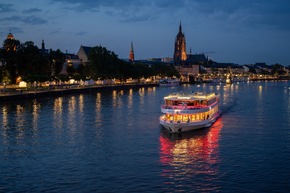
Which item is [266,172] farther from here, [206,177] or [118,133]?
[118,133]

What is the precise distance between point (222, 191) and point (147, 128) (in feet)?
80.3

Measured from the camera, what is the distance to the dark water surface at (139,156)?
91.4ft

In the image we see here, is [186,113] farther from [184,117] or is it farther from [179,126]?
Result: [179,126]

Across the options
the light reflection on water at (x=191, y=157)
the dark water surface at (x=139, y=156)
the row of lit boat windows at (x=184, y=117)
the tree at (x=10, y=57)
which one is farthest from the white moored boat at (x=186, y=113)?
the tree at (x=10, y=57)

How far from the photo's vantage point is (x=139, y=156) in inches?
1385

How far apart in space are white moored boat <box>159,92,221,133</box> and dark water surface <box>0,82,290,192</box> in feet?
3.91

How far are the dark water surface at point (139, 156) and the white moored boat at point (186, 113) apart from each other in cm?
119

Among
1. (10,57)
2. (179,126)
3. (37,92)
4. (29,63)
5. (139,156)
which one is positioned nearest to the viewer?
(139,156)

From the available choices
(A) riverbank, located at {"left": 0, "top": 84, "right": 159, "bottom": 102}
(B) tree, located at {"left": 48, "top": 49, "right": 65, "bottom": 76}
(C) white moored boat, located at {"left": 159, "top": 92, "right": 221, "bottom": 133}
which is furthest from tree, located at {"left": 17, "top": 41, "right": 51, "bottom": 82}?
(C) white moored boat, located at {"left": 159, "top": 92, "right": 221, "bottom": 133}

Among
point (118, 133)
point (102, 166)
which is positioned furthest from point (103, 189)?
point (118, 133)

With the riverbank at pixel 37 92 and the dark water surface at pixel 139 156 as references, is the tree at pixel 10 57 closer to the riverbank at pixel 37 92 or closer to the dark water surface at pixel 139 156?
the riverbank at pixel 37 92

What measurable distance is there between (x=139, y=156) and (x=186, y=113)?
1418cm

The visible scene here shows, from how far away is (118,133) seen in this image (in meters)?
47.1

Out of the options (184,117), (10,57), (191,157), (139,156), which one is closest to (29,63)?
(10,57)
